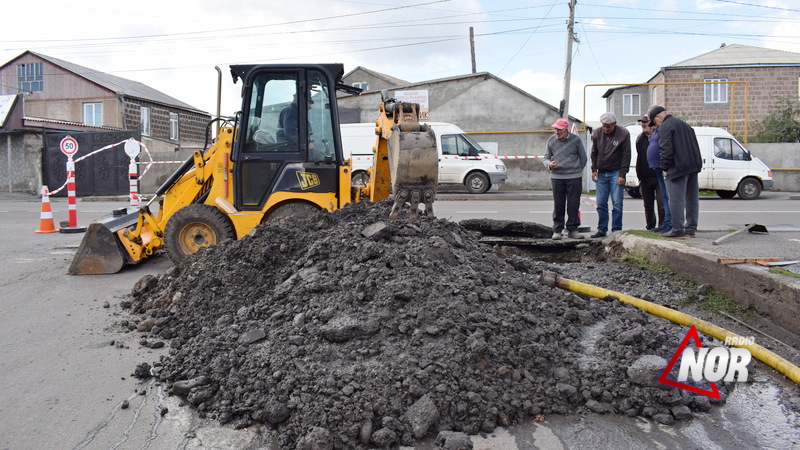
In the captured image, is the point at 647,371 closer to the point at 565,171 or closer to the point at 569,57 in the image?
the point at 565,171

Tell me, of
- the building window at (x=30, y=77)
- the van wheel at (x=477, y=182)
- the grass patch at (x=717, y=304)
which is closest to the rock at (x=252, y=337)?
the grass patch at (x=717, y=304)

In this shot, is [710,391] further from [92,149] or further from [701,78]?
[701,78]

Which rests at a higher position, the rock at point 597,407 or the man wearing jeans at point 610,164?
the man wearing jeans at point 610,164

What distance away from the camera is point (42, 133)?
24172 millimetres

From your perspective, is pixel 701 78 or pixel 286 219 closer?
pixel 286 219

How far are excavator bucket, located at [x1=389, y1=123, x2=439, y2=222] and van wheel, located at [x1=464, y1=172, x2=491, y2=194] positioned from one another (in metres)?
14.7

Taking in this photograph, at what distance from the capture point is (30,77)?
3622 centimetres

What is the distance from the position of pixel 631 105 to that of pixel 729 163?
961 inches

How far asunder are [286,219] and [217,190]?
1610 millimetres

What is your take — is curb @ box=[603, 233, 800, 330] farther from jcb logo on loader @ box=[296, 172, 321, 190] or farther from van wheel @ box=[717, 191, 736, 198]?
van wheel @ box=[717, 191, 736, 198]

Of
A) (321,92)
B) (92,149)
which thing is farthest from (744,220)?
(92,149)

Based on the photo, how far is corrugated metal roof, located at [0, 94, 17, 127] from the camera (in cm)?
2410

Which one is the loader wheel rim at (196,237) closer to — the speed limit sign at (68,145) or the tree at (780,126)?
the speed limit sign at (68,145)

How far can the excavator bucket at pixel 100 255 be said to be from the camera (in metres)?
7.59
